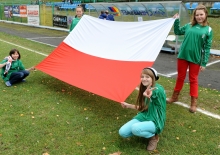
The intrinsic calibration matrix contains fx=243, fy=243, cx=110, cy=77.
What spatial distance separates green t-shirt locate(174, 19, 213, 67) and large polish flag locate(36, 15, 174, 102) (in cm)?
53

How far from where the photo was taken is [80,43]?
6.19 meters

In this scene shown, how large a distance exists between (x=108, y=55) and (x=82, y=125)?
1.94 meters

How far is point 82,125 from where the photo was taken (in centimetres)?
408

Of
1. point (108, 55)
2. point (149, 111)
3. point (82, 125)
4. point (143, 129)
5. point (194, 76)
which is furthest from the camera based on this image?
point (108, 55)

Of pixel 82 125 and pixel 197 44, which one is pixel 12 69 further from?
pixel 197 44

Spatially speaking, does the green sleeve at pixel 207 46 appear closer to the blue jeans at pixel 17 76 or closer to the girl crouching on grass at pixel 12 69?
the girl crouching on grass at pixel 12 69

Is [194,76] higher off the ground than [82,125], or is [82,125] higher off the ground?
[194,76]

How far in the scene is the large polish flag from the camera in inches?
173

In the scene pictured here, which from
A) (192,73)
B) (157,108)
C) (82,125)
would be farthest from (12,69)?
(192,73)

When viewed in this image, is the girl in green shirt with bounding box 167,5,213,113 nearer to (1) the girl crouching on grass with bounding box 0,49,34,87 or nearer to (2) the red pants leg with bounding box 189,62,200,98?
(2) the red pants leg with bounding box 189,62,200,98

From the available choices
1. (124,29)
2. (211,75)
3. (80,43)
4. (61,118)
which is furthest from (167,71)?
(61,118)

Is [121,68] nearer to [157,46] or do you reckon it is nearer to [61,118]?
[157,46]

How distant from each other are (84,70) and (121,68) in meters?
0.84

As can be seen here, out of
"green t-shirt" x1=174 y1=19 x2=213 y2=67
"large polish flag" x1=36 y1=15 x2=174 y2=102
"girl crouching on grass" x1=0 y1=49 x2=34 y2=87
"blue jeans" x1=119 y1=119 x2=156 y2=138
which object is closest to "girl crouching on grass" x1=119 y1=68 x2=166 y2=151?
"blue jeans" x1=119 y1=119 x2=156 y2=138
